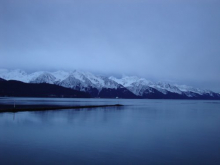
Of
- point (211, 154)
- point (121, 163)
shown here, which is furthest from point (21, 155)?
point (211, 154)

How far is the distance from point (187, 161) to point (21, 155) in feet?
31.4

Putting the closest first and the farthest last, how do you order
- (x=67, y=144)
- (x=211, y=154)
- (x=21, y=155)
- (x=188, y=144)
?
(x=21, y=155) → (x=211, y=154) → (x=67, y=144) → (x=188, y=144)

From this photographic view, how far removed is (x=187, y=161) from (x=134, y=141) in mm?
5746

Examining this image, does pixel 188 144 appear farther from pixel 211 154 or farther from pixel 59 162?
pixel 59 162

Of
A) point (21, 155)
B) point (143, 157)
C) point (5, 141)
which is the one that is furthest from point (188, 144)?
point (5, 141)

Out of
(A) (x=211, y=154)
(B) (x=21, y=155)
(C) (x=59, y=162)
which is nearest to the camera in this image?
(C) (x=59, y=162)

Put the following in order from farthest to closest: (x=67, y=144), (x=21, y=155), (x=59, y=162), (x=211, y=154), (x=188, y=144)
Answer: (x=188, y=144)
(x=67, y=144)
(x=211, y=154)
(x=21, y=155)
(x=59, y=162)

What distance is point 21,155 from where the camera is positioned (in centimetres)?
1260

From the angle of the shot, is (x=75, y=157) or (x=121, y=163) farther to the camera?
(x=75, y=157)

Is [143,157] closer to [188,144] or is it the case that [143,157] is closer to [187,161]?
[187,161]

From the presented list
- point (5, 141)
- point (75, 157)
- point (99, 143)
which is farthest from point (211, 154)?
point (5, 141)

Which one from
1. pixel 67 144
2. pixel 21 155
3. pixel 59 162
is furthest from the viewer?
pixel 67 144

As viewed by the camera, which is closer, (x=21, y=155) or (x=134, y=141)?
(x=21, y=155)

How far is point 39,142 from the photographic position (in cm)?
1606
